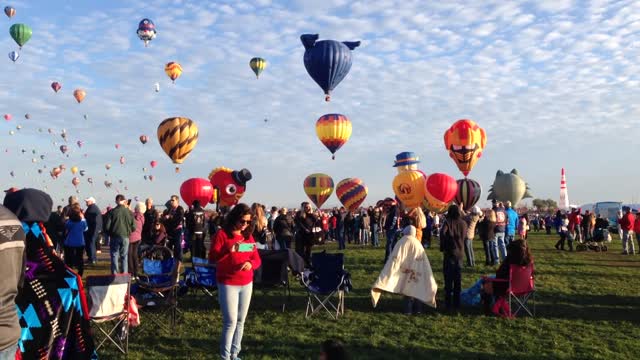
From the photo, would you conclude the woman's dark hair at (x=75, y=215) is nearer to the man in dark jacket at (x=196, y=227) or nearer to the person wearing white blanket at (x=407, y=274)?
the man in dark jacket at (x=196, y=227)

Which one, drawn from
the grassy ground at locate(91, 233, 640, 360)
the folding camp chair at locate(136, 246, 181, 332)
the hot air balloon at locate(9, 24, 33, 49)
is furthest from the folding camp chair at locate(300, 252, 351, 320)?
the hot air balloon at locate(9, 24, 33, 49)

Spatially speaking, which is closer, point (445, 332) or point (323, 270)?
point (445, 332)

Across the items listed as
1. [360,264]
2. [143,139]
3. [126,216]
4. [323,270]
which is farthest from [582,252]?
[143,139]

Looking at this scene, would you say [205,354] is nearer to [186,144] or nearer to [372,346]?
[372,346]

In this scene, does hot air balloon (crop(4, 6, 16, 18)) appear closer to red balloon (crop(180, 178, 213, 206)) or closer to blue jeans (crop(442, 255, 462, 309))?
red balloon (crop(180, 178, 213, 206))

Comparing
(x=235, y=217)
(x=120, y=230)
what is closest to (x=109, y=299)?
(x=235, y=217)

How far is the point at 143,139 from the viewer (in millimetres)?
46688

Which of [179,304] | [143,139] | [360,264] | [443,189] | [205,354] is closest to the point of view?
[205,354]

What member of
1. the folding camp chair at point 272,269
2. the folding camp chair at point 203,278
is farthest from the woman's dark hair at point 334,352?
the folding camp chair at point 203,278

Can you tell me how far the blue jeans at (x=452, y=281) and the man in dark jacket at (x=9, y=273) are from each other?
6964 millimetres

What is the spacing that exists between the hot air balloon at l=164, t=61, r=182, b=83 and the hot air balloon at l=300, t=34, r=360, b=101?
1404 cm

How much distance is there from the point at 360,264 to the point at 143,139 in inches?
1440

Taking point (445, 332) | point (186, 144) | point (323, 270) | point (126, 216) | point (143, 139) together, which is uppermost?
point (143, 139)

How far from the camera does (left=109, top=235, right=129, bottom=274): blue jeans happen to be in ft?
37.3
